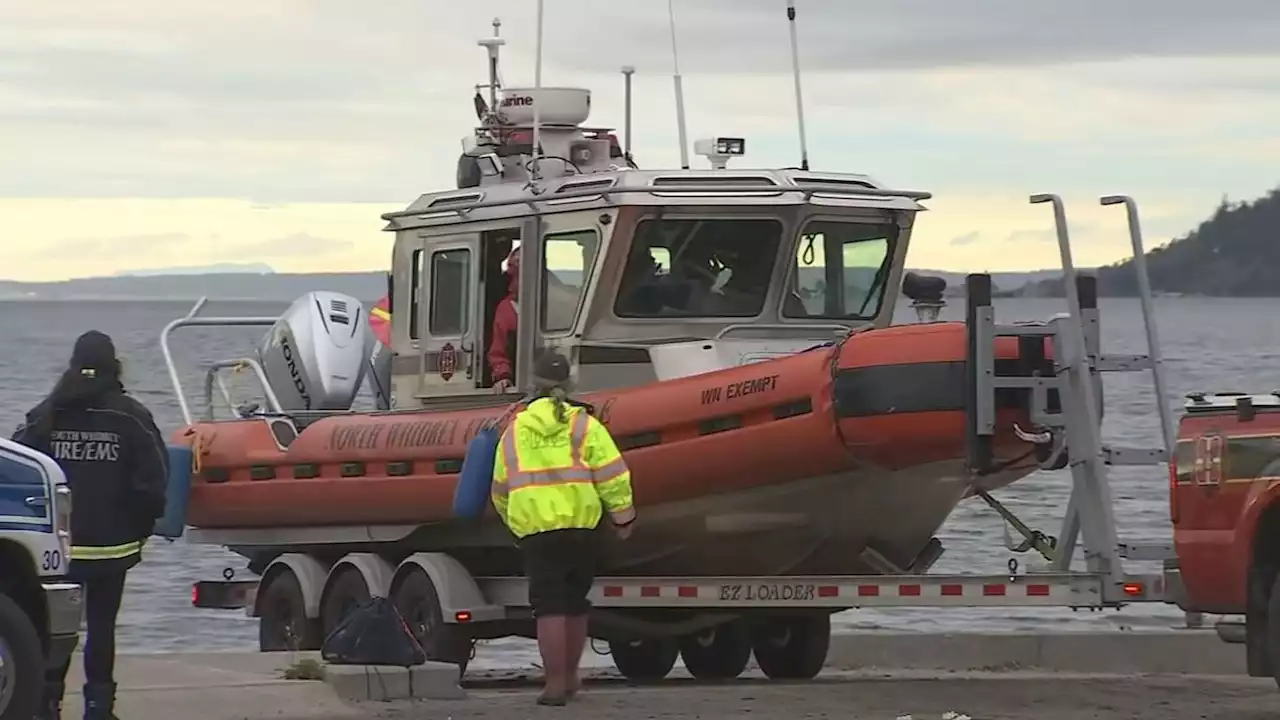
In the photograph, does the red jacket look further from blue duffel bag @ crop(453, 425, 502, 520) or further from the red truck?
the red truck

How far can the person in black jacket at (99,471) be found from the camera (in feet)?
32.9

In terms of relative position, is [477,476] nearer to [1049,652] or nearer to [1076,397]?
[1076,397]

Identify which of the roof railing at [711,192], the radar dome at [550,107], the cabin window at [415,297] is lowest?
the cabin window at [415,297]

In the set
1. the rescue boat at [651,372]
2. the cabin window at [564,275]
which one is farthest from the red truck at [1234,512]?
the cabin window at [564,275]

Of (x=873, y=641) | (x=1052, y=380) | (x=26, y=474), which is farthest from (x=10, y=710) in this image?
(x=873, y=641)

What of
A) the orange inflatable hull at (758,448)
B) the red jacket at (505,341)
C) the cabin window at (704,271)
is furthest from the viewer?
the red jacket at (505,341)

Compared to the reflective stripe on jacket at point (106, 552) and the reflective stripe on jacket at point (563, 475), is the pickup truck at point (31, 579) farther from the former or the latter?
the reflective stripe on jacket at point (563, 475)

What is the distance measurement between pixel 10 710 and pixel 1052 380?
194 inches

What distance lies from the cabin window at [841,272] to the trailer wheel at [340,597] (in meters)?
2.96

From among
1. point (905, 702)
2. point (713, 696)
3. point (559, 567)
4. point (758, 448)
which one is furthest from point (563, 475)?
point (905, 702)

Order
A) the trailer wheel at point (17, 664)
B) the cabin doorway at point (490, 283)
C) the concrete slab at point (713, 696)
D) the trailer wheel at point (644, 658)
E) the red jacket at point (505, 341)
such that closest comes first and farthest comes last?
the trailer wheel at point (17, 664)
the concrete slab at point (713, 696)
the red jacket at point (505, 341)
the cabin doorway at point (490, 283)
the trailer wheel at point (644, 658)

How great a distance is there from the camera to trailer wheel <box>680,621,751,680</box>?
586 inches

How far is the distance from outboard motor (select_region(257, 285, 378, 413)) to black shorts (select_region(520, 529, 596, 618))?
5.26 metres

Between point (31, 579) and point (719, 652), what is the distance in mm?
6592
